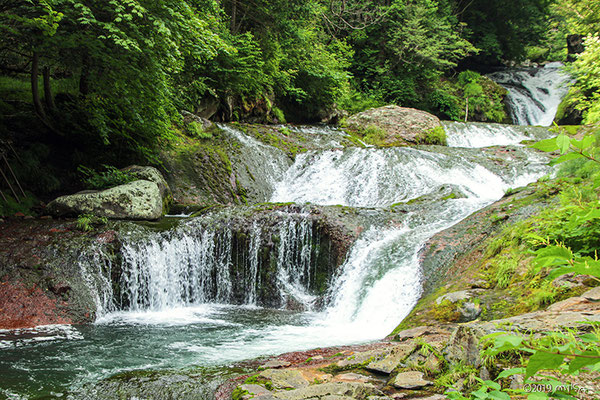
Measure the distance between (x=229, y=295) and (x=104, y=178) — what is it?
4235 millimetres

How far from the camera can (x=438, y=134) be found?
1731 cm

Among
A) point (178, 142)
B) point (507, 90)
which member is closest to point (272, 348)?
point (178, 142)

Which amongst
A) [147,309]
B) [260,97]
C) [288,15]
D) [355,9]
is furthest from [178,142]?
[355,9]

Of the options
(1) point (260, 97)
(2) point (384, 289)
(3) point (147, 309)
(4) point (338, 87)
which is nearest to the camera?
(2) point (384, 289)

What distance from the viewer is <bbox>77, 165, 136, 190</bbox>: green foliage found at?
945 cm

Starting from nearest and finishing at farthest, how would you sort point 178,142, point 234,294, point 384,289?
point 384,289, point 234,294, point 178,142

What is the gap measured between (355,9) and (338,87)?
899 centimetres

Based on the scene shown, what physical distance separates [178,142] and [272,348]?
354 inches

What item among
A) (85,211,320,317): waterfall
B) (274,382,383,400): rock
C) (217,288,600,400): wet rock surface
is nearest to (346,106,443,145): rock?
(85,211,320,317): waterfall

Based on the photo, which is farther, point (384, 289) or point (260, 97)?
point (260, 97)

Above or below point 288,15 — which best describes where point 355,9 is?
above

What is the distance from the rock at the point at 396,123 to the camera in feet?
56.8

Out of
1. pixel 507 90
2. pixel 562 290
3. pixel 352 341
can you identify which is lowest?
pixel 352 341

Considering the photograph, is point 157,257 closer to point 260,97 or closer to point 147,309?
point 147,309
